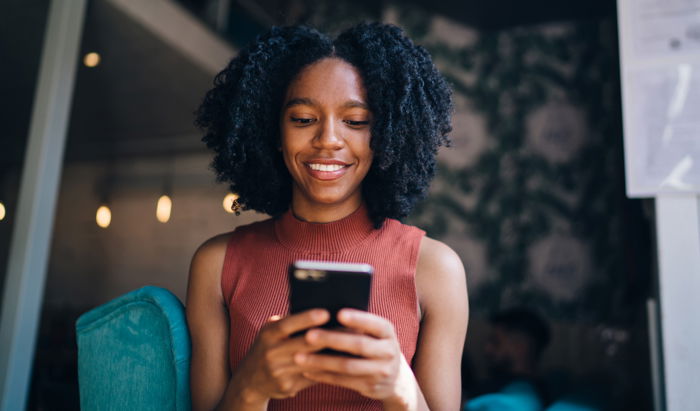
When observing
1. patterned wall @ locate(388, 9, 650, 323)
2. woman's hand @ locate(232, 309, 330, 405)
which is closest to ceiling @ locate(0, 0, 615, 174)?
patterned wall @ locate(388, 9, 650, 323)

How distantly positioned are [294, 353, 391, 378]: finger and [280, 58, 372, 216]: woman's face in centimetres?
42

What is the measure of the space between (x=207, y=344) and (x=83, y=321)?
31 cm

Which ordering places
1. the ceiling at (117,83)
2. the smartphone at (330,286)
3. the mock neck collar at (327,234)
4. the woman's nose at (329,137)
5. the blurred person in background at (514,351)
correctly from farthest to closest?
the blurred person in background at (514,351), the ceiling at (117,83), the mock neck collar at (327,234), the woman's nose at (329,137), the smartphone at (330,286)

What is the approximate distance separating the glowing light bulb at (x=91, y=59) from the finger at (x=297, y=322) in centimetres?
228

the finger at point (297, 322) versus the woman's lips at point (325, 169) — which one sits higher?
the woman's lips at point (325, 169)

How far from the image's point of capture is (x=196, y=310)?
3.76 ft

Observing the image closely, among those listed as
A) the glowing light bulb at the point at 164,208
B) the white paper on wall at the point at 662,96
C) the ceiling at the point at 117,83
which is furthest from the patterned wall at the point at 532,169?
the white paper on wall at the point at 662,96

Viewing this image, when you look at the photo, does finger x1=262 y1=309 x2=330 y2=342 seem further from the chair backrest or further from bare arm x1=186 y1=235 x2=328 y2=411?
the chair backrest

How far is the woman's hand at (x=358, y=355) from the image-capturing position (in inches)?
28.9

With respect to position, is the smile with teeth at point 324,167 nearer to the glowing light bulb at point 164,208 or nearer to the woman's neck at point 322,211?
the woman's neck at point 322,211

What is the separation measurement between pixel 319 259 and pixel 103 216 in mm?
1816

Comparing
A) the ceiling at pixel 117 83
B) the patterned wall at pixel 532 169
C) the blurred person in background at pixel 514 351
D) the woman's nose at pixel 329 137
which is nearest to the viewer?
the woman's nose at pixel 329 137

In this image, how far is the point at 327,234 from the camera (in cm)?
117

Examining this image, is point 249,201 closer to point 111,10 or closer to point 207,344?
point 207,344
